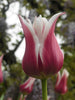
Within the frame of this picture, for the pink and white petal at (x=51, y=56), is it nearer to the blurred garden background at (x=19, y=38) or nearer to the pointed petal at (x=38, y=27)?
the pointed petal at (x=38, y=27)

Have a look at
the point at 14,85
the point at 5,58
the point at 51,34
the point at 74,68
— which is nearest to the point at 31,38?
the point at 51,34

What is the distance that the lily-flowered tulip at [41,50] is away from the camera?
0.42 meters

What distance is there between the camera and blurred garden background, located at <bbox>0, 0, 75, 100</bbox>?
1511 millimetres

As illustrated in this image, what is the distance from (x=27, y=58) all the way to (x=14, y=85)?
154cm

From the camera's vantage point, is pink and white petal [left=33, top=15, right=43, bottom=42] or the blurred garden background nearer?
pink and white petal [left=33, top=15, right=43, bottom=42]

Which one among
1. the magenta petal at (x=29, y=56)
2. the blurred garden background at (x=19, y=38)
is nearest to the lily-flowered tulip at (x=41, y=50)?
the magenta petal at (x=29, y=56)

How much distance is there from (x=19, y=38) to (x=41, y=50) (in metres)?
1.46

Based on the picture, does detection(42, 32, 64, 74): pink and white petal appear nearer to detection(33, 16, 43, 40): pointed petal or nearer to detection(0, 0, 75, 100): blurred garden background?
Result: detection(33, 16, 43, 40): pointed petal

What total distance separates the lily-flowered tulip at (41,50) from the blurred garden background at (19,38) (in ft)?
2.77

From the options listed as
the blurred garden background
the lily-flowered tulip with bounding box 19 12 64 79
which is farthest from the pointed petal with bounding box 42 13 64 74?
Result: the blurred garden background

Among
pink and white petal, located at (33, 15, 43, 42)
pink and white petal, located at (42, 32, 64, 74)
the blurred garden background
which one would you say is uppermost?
pink and white petal, located at (33, 15, 43, 42)

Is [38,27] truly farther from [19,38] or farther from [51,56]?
[19,38]

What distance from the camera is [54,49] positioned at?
17.3 inches

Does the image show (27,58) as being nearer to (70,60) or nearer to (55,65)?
(55,65)
